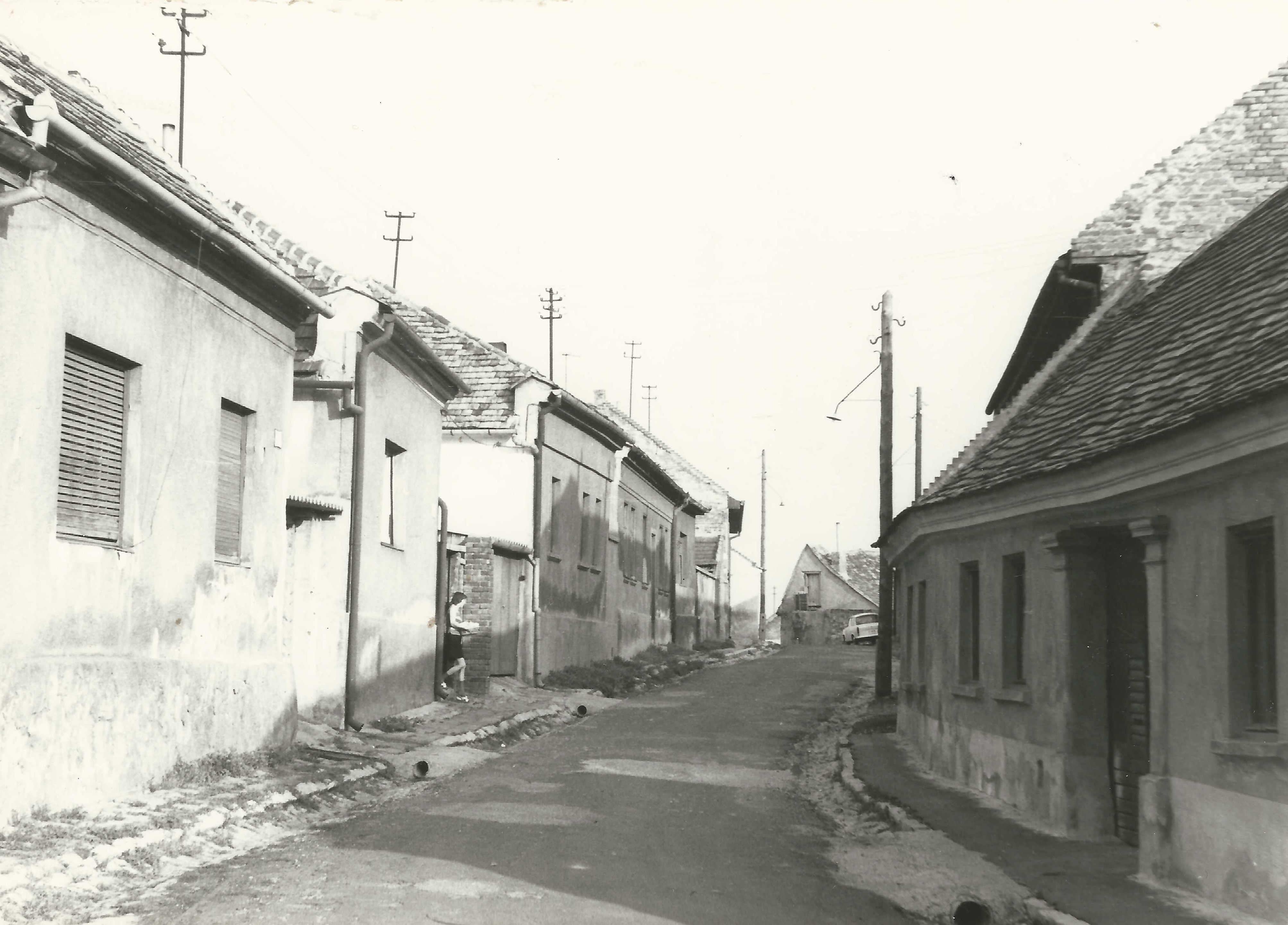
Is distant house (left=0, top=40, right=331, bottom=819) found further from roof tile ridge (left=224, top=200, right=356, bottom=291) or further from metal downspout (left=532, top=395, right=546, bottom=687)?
metal downspout (left=532, top=395, right=546, bottom=687)

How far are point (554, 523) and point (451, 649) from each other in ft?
20.6

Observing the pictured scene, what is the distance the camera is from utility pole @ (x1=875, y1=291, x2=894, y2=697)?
2702cm

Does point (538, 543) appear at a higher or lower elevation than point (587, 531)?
lower

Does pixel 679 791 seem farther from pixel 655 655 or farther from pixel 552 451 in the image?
pixel 655 655

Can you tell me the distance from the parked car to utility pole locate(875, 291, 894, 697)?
Answer: 36769 millimetres

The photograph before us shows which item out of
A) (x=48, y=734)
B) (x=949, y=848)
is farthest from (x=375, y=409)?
(x=949, y=848)

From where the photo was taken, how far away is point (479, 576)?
21.5 meters

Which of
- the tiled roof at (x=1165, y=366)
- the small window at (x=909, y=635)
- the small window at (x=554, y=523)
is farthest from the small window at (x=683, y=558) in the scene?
the tiled roof at (x=1165, y=366)

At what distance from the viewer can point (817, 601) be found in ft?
257

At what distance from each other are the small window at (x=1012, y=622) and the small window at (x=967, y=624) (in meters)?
1.47

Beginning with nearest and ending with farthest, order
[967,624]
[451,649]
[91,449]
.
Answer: [91,449] → [967,624] → [451,649]

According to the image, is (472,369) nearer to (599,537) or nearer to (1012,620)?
(599,537)

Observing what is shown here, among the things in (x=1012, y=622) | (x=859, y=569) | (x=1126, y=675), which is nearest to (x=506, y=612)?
(x=1012, y=622)

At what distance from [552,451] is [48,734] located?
668 inches
